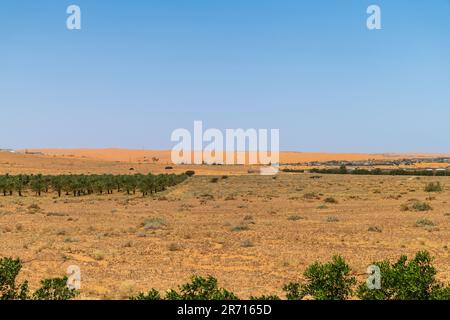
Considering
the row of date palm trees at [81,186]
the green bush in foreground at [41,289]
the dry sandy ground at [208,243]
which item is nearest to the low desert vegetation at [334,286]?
the green bush in foreground at [41,289]

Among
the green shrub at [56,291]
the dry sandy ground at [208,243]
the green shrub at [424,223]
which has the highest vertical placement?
the green shrub at [56,291]

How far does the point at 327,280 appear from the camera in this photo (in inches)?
367

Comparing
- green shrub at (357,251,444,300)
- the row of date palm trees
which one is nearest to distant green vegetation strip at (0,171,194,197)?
the row of date palm trees

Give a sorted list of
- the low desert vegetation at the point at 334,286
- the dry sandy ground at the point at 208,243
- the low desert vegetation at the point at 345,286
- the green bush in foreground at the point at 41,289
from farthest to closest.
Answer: the dry sandy ground at the point at 208,243 → the green bush in foreground at the point at 41,289 → the low desert vegetation at the point at 334,286 → the low desert vegetation at the point at 345,286

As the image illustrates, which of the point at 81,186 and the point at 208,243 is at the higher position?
the point at 81,186

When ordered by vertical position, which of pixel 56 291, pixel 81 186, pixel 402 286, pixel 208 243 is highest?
pixel 402 286

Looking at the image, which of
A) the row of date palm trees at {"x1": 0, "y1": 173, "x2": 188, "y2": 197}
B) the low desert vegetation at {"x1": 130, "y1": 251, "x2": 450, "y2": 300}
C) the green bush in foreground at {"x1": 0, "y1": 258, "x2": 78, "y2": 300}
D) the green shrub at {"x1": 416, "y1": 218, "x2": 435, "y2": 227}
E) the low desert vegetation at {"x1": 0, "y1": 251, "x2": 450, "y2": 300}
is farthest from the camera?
the row of date palm trees at {"x1": 0, "y1": 173, "x2": 188, "y2": 197}

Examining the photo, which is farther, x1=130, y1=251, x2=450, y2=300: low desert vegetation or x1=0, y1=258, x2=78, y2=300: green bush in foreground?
x1=0, y1=258, x2=78, y2=300: green bush in foreground

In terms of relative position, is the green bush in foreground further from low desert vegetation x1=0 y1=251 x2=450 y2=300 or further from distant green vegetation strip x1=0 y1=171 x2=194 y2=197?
distant green vegetation strip x1=0 y1=171 x2=194 y2=197

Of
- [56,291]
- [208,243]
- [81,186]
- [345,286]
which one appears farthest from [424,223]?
[81,186]

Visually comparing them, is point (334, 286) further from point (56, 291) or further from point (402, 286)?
point (56, 291)

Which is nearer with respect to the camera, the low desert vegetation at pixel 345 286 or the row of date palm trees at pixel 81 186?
the low desert vegetation at pixel 345 286

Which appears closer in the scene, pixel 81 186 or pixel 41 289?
pixel 41 289

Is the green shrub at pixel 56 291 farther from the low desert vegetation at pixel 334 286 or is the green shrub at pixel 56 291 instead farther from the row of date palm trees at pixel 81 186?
the row of date palm trees at pixel 81 186
